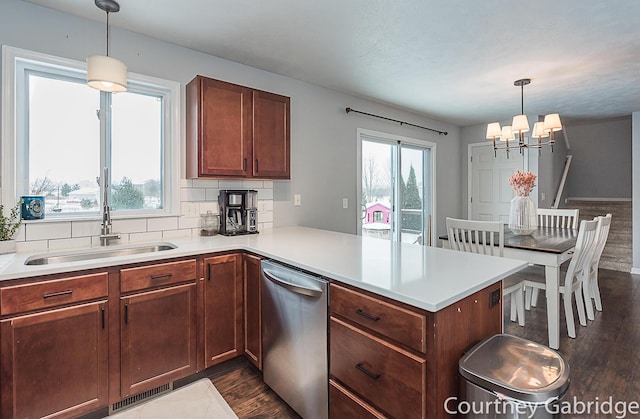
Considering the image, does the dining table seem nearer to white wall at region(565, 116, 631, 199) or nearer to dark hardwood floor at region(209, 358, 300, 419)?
dark hardwood floor at region(209, 358, 300, 419)

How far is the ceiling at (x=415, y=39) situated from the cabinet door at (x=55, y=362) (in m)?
1.84

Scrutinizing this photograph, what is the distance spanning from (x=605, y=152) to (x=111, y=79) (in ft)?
27.2

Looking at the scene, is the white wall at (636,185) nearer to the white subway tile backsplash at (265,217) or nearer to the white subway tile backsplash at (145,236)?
the white subway tile backsplash at (265,217)

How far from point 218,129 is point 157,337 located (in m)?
1.49

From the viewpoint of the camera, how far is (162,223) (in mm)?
2512

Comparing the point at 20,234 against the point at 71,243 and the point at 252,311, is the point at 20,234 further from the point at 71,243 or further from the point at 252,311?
the point at 252,311

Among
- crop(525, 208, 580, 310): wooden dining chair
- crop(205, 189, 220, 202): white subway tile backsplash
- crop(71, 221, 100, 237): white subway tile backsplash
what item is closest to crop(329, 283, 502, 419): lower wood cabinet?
crop(205, 189, 220, 202): white subway tile backsplash

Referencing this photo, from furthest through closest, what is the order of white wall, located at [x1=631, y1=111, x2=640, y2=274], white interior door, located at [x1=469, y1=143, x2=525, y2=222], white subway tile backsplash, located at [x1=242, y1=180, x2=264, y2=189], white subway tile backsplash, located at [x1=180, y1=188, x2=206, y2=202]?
white interior door, located at [x1=469, y1=143, x2=525, y2=222]
white wall, located at [x1=631, y1=111, x2=640, y2=274]
white subway tile backsplash, located at [x1=242, y1=180, x2=264, y2=189]
white subway tile backsplash, located at [x1=180, y1=188, x2=206, y2=202]

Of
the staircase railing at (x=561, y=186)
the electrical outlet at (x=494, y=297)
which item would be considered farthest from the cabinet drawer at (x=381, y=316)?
the staircase railing at (x=561, y=186)

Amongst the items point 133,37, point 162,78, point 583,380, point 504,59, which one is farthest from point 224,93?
point 583,380

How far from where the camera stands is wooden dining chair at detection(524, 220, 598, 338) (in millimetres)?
2705

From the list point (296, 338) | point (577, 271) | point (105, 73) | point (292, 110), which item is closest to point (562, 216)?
point (577, 271)

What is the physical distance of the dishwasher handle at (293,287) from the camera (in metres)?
1.61

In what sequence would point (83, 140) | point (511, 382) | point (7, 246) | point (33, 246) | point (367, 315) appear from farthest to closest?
point (83, 140) → point (33, 246) → point (7, 246) → point (367, 315) → point (511, 382)
